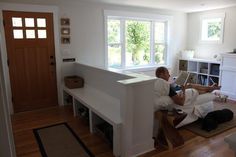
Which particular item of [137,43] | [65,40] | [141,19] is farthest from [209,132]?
[141,19]

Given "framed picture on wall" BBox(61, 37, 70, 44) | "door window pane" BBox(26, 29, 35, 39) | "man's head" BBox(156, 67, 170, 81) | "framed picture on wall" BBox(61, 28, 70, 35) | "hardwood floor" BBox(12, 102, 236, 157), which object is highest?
"framed picture on wall" BBox(61, 28, 70, 35)

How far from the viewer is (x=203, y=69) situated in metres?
5.51

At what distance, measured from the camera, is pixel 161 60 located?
601 centimetres

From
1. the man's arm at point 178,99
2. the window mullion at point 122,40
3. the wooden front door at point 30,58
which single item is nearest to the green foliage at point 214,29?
the window mullion at point 122,40

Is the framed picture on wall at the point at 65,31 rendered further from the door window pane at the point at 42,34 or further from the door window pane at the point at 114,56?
the door window pane at the point at 114,56

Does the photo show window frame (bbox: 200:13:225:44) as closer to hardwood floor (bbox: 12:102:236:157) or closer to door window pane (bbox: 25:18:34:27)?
hardwood floor (bbox: 12:102:236:157)

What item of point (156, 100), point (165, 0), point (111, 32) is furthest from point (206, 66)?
point (156, 100)

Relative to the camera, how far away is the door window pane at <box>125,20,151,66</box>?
5.27m

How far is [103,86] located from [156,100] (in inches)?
41.7

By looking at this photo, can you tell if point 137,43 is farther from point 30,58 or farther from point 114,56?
point 30,58

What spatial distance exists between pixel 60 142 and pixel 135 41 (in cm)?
358

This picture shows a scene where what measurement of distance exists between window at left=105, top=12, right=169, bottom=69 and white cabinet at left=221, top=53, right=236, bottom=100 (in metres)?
1.74

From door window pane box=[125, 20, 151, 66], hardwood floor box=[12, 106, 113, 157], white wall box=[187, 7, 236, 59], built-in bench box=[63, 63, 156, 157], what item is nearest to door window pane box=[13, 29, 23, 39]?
hardwood floor box=[12, 106, 113, 157]

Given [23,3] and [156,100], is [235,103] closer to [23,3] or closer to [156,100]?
[156,100]
